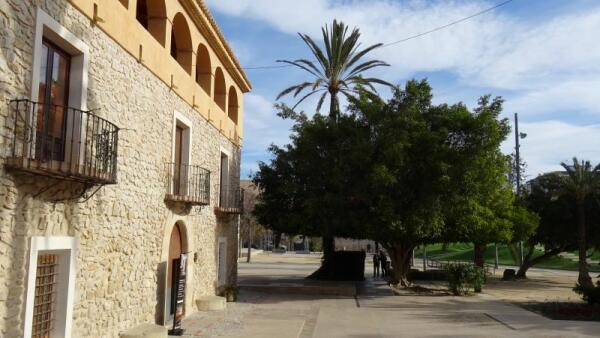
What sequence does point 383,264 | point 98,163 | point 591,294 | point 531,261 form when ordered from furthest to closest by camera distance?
point 531,261
point 383,264
point 591,294
point 98,163

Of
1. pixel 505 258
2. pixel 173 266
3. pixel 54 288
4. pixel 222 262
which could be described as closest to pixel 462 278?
pixel 222 262

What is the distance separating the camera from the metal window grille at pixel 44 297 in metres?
8.05

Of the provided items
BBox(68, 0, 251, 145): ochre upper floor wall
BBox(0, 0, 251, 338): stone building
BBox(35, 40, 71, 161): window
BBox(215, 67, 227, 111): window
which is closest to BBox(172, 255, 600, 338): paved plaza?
BBox(0, 0, 251, 338): stone building

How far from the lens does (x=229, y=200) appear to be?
19812 millimetres

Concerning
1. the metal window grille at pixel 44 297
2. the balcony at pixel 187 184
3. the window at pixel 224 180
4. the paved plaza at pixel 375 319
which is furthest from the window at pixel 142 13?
the paved plaza at pixel 375 319

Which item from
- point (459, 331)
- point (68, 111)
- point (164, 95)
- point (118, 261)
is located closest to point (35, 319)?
point (118, 261)

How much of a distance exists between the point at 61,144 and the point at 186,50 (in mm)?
7009

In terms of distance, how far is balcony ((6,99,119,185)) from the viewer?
7.17 metres

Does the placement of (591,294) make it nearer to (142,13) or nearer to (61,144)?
(142,13)

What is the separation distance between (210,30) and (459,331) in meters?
10.5

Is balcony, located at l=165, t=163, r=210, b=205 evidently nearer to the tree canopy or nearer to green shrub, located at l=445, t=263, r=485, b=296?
the tree canopy

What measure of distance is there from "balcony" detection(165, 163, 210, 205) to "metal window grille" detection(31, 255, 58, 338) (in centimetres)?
458

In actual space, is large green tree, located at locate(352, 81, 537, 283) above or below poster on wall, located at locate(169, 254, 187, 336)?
above

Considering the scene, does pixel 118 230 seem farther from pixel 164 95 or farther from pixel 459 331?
pixel 459 331
